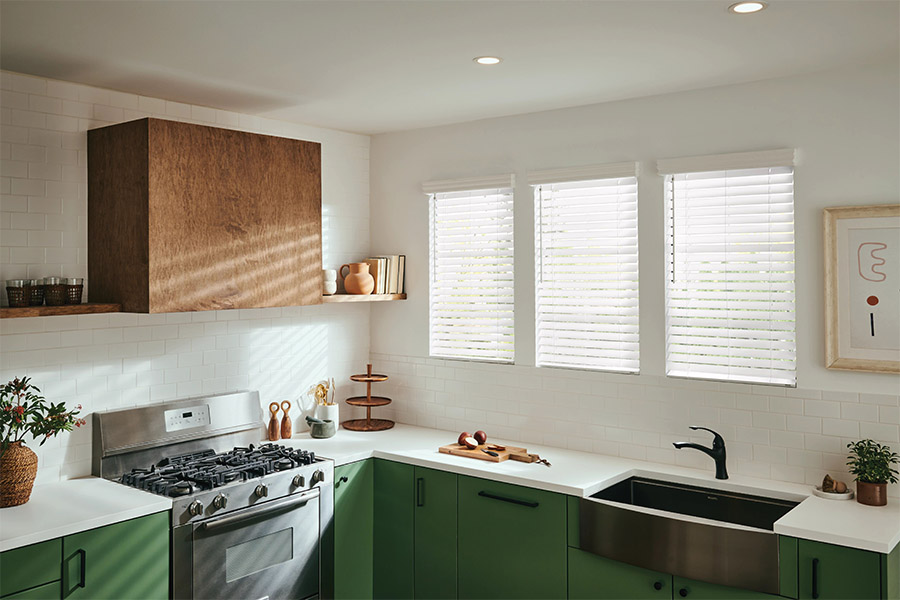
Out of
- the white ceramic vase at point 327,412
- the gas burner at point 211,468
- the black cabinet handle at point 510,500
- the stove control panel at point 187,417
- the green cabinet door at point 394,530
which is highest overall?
the stove control panel at point 187,417

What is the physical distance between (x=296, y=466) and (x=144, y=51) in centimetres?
190

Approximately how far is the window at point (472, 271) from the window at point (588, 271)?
222mm

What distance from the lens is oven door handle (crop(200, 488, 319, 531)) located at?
10.2ft

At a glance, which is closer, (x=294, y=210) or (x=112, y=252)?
(x=112, y=252)

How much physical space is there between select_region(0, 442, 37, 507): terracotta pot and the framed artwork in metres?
3.22

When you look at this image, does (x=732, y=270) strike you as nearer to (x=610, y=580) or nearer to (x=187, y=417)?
(x=610, y=580)

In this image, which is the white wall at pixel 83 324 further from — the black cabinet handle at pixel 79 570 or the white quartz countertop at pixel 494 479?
the black cabinet handle at pixel 79 570

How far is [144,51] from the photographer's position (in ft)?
9.38

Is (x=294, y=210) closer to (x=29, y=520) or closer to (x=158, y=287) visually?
(x=158, y=287)

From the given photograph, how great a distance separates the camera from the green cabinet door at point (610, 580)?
2943 millimetres

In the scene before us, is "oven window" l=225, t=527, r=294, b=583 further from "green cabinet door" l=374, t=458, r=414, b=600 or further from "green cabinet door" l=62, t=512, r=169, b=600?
"green cabinet door" l=374, t=458, r=414, b=600

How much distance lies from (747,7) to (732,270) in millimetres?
1320

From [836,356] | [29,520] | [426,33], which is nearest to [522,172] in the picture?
[426,33]

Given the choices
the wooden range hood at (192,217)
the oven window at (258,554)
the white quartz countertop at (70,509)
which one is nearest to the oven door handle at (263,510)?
the oven window at (258,554)
